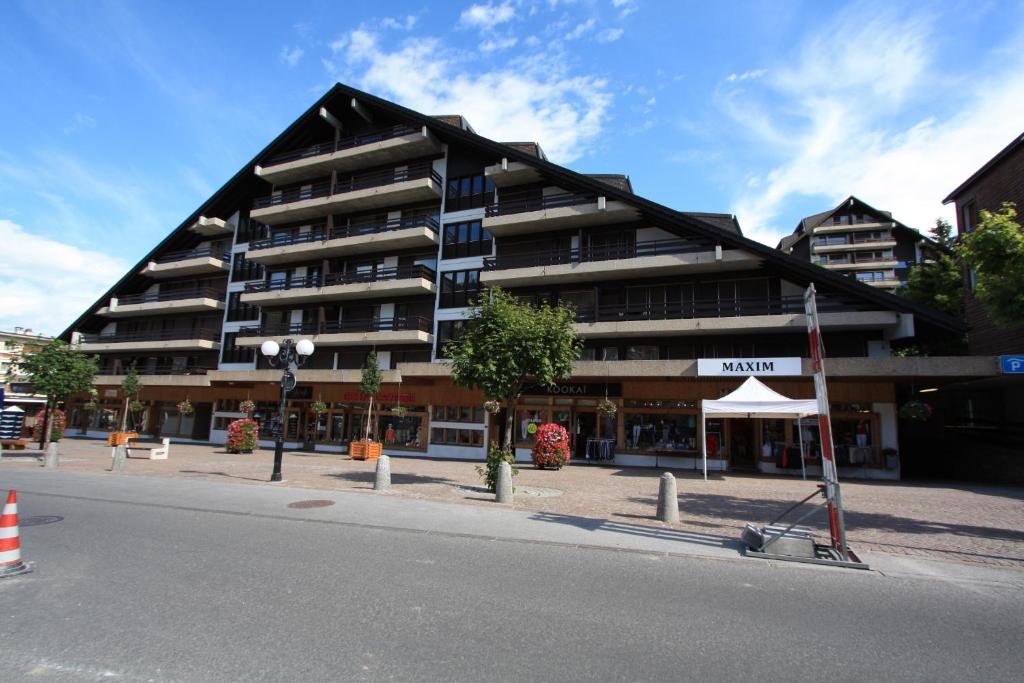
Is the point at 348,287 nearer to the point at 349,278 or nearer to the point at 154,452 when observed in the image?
the point at 349,278

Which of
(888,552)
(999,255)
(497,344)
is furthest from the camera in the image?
(497,344)

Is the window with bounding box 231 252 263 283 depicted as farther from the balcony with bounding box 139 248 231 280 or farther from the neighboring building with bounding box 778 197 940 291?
the neighboring building with bounding box 778 197 940 291

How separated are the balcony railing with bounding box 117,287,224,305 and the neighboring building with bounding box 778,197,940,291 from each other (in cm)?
5021

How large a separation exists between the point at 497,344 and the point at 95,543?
8965mm

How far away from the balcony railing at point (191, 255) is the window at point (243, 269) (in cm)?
133

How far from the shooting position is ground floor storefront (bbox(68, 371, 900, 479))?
66.2 ft

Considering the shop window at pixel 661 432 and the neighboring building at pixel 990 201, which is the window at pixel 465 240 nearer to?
the shop window at pixel 661 432

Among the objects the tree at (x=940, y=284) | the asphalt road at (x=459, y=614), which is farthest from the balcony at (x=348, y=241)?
the tree at (x=940, y=284)

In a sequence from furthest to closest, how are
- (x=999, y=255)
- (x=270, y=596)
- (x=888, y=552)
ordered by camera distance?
(x=999, y=255) < (x=888, y=552) < (x=270, y=596)

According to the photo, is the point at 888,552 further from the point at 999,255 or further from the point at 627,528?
the point at 999,255

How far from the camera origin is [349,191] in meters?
32.0

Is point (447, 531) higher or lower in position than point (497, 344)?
lower

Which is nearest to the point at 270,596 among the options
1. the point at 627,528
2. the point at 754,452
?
the point at 627,528

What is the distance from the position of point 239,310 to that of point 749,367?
3224 centimetres
